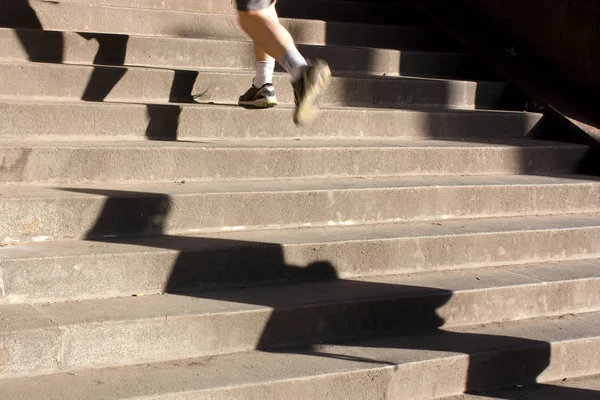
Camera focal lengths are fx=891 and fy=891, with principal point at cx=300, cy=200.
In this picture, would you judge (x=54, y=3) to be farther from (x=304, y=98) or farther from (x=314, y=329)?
(x=314, y=329)

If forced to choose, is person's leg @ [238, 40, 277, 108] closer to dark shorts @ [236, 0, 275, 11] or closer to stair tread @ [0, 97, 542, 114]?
stair tread @ [0, 97, 542, 114]

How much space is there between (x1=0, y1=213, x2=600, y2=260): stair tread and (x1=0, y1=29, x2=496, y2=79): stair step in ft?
5.68

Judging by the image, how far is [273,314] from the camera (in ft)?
13.4

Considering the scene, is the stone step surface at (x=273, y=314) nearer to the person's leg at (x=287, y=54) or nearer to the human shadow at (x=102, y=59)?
the person's leg at (x=287, y=54)

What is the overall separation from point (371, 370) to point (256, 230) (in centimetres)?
113

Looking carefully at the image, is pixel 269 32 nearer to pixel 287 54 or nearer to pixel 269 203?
pixel 287 54

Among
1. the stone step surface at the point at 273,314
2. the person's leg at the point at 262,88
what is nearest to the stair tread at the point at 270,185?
the person's leg at the point at 262,88

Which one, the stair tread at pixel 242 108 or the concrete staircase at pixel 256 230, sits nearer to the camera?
the concrete staircase at pixel 256 230

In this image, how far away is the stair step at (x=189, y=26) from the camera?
231 inches

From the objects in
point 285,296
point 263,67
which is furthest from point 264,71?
point 285,296

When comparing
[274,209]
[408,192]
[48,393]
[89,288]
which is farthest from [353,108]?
[48,393]

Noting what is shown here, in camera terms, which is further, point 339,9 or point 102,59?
point 339,9

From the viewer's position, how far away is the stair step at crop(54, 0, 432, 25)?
683 centimetres

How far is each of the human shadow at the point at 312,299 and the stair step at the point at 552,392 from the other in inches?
2.0
